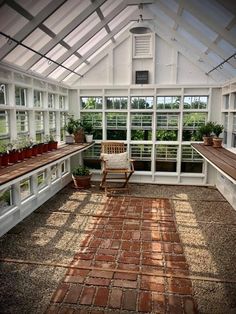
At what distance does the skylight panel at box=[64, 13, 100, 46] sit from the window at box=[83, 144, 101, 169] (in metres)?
2.98

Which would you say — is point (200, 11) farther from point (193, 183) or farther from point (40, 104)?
point (193, 183)

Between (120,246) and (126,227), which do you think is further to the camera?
(126,227)

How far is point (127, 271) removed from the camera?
306cm

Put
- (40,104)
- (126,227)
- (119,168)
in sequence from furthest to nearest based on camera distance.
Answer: (119,168) < (40,104) < (126,227)

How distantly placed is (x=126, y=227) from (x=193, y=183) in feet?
10.8

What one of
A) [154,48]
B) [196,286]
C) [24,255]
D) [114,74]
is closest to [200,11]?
[154,48]

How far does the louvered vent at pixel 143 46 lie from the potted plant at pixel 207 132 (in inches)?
86.8

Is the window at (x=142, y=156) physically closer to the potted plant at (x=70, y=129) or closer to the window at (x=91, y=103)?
the window at (x=91, y=103)

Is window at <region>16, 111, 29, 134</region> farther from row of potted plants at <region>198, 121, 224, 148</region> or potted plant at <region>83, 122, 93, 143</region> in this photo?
row of potted plants at <region>198, 121, 224, 148</region>

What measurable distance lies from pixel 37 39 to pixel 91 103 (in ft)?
10.4

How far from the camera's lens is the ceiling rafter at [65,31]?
4195 mm

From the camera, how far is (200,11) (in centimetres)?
409

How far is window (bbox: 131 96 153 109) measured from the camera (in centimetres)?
695

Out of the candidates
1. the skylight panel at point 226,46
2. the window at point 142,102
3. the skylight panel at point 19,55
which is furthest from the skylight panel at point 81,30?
the window at point 142,102
